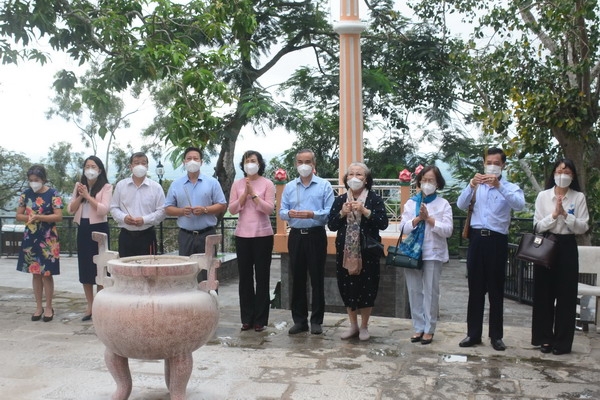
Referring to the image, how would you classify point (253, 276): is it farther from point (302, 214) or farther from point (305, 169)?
point (305, 169)

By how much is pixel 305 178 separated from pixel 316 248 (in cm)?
68

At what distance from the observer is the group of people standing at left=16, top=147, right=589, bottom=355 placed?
247 inches

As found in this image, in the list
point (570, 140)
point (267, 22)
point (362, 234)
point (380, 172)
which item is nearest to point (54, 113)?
point (267, 22)

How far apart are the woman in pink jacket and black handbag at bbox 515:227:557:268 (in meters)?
4.08

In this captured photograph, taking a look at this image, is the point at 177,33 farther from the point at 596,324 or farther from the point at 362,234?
the point at 596,324

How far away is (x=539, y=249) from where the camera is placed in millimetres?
6141

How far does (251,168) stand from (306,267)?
1093 millimetres

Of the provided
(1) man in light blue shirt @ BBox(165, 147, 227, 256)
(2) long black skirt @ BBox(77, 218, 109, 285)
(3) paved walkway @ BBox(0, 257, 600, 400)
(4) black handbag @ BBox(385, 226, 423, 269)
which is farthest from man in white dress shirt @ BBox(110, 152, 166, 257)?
(4) black handbag @ BBox(385, 226, 423, 269)

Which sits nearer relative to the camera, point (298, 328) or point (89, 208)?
point (298, 328)

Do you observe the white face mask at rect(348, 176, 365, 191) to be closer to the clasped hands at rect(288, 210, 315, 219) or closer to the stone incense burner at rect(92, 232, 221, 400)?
the clasped hands at rect(288, 210, 315, 219)

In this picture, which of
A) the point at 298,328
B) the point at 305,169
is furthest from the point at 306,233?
the point at 298,328

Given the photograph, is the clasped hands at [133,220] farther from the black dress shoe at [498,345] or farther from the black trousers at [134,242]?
the black dress shoe at [498,345]

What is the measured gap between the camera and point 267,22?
58.0 ft

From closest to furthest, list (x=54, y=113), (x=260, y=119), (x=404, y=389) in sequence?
(x=404, y=389)
(x=260, y=119)
(x=54, y=113)
